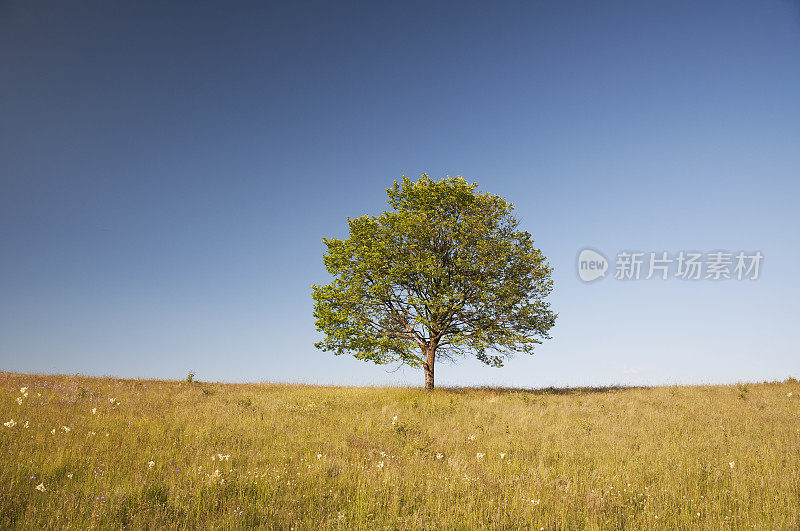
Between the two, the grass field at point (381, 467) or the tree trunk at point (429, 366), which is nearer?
the grass field at point (381, 467)

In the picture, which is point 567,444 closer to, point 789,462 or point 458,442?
point 458,442

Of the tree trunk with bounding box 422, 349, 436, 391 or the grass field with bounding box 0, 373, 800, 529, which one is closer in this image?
the grass field with bounding box 0, 373, 800, 529

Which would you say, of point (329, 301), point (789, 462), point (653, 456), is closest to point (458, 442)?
point (653, 456)

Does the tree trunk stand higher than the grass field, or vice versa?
the tree trunk

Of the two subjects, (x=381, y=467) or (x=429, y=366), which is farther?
(x=429, y=366)

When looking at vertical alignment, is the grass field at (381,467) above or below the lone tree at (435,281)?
below

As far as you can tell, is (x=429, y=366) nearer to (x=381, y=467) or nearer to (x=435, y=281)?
(x=435, y=281)

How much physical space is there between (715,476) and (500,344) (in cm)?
1252

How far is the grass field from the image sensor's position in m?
6.02

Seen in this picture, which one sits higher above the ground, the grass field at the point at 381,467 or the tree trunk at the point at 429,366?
the tree trunk at the point at 429,366

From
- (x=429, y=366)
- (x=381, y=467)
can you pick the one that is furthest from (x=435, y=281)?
(x=381, y=467)

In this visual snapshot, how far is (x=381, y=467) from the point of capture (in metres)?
7.93

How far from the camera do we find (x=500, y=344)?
20609mm

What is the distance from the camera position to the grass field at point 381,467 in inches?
237
